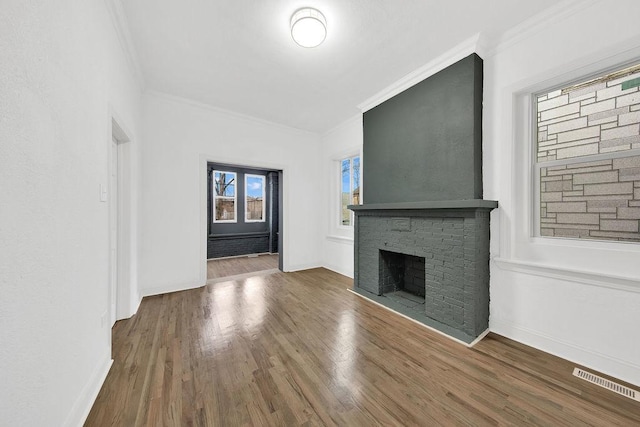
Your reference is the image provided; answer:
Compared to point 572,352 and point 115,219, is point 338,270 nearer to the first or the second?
point 572,352

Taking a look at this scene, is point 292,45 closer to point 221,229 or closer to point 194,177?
point 194,177

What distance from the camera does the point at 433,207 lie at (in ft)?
7.71

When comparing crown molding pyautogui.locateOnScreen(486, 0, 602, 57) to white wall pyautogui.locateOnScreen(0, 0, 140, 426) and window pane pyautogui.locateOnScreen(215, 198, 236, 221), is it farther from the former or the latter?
window pane pyautogui.locateOnScreen(215, 198, 236, 221)

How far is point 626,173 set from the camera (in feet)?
5.67

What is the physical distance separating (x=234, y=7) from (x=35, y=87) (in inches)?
62.3

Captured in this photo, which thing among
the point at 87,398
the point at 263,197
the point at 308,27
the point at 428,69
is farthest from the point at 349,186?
the point at 87,398

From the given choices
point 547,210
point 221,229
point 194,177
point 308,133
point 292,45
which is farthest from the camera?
point 221,229

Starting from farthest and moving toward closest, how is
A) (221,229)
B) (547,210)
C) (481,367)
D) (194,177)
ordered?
(221,229) → (194,177) → (547,210) → (481,367)

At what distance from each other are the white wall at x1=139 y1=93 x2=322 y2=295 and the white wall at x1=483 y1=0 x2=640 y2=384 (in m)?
3.45

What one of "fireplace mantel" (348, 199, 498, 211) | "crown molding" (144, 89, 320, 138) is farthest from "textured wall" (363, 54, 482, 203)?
"crown molding" (144, 89, 320, 138)

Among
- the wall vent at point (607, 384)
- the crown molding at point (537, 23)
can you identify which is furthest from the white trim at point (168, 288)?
the crown molding at point (537, 23)

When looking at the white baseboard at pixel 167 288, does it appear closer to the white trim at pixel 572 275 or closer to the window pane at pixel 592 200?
the white trim at pixel 572 275

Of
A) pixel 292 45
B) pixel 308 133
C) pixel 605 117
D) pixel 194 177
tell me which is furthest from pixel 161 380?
pixel 308 133

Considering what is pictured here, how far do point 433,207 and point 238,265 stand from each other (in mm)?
→ 4425
